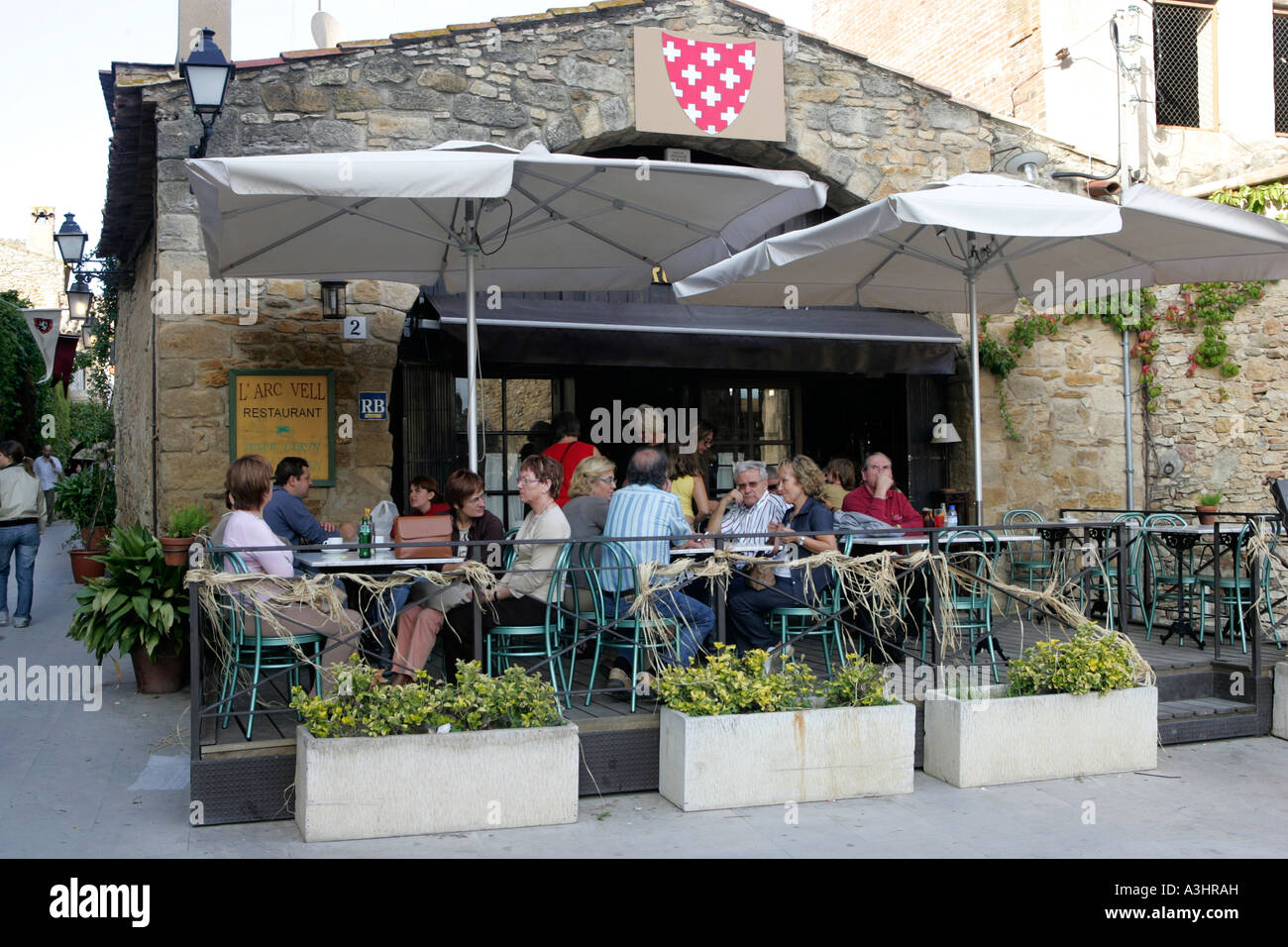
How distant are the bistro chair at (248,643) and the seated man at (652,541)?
1274mm

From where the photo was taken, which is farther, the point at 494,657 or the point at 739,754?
the point at 494,657

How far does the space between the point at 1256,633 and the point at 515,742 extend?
3631mm

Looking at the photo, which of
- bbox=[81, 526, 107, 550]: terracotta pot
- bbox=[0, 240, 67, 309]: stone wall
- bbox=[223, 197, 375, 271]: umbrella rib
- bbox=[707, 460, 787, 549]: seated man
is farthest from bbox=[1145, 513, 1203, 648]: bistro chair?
bbox=[0, 240, 67, 309]: stone wall

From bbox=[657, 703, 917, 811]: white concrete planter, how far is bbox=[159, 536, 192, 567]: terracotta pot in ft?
9.06

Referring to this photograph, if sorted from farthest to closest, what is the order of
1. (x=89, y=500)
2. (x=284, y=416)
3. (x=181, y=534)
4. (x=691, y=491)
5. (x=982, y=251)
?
1. (x=89, y=500)
2. (x=691, y=491)
3. (x=284, y=416)
4. (x=982, y=251)
5. (x=181, y=534)

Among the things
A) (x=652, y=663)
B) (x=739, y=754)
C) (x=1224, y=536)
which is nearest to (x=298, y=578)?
(x=652, y=663)

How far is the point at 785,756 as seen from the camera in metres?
4.18

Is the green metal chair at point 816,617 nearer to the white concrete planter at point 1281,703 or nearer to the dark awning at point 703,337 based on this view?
the white concrete planter at point 1281,703

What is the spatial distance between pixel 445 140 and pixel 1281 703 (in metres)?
6.06

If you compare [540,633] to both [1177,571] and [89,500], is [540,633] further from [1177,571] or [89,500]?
[89,500]

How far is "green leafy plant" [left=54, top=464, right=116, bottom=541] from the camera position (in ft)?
41.5

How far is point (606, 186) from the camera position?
17.2 ft

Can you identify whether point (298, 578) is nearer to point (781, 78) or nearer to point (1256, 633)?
point (1256, 633)

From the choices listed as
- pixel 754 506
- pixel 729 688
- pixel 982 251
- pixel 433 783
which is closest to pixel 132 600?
pixel 433 783
